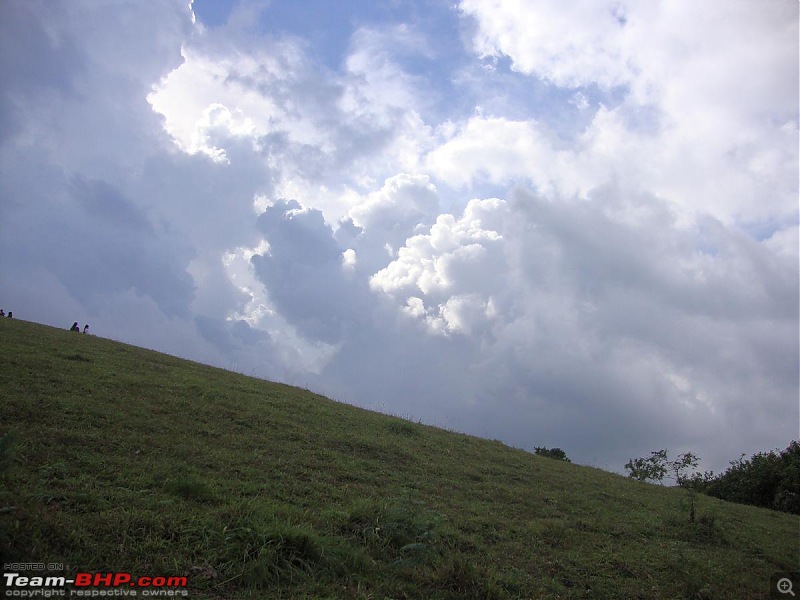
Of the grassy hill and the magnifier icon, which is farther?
the magnifier icon

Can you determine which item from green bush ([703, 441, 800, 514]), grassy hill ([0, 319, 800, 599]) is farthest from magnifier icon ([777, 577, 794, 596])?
green bush ([703, 441, 800, 514])

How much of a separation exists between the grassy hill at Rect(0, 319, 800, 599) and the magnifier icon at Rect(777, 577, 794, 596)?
28 centimetres

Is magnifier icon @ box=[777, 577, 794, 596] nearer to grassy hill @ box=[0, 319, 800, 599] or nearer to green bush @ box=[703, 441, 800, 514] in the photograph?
grassy hill @ box=[0, 319, 800, 599]

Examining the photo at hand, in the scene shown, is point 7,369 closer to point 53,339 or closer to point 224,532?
point 53,339

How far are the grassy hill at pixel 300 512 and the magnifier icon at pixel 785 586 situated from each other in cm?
28

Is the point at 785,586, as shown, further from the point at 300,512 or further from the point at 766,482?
the point at 766,482

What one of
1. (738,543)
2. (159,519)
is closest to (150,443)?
(159,519)

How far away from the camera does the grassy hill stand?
6672mm

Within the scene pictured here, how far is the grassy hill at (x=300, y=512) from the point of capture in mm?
6672

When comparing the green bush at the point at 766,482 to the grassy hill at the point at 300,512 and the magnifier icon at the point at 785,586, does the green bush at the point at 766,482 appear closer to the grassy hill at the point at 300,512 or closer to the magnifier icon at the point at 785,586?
the grassy hill at the point at 300,512

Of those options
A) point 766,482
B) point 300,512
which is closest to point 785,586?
point 300,512

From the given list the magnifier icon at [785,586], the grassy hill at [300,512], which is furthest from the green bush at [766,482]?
the magnifier icon at [785,586]

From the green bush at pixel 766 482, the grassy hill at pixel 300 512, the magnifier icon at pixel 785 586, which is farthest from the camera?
the green bush at pixel 766 482

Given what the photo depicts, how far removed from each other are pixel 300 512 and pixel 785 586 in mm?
8930
